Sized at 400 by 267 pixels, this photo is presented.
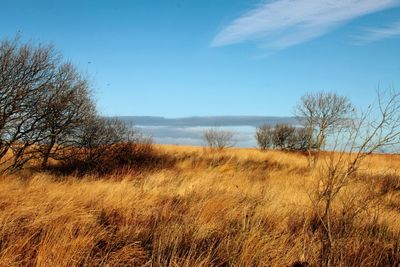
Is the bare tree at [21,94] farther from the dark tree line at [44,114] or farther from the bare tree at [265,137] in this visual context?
the bare tree at [265,137]

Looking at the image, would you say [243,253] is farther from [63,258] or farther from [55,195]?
[55,195]

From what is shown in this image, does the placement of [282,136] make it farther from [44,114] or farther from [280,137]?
[44,114]

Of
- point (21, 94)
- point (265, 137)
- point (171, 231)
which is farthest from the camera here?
point (265, 137)

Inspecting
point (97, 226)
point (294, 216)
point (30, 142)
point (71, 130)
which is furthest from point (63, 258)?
point (71, 130)

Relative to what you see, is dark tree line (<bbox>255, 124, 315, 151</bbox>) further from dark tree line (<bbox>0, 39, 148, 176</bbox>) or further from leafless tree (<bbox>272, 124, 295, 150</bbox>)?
dark tree line (<bbox>0, 39, 148, 176</bbox>)

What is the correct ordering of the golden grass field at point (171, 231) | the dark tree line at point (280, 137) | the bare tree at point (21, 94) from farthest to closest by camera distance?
the dark tree line at point (280, 137) < the bare tree at point (21, 94) < the golden grass field at point (171, 231)

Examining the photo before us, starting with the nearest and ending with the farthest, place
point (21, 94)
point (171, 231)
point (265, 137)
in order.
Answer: point (171, 231) → point (21, 94) → point (265, 137)

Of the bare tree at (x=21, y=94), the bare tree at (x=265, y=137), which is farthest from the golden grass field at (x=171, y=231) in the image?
the bare tree at (x=265, y=137)

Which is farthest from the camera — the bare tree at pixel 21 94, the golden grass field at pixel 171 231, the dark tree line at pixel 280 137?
the dark tree line at pixel 280 137

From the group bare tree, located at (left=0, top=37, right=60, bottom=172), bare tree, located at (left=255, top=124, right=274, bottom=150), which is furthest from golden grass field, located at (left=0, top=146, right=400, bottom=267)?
bare tree, located at (left=255, top=124, right=274, bottom=150)

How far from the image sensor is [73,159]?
12688 mm

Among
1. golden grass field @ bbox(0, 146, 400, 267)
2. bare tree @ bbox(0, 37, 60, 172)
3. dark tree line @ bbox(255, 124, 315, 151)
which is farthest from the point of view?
dark tree line @ bbox(255, 124, 315, 151)

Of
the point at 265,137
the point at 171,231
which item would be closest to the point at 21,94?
the point at 171,231

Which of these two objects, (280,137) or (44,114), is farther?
(280,137)
